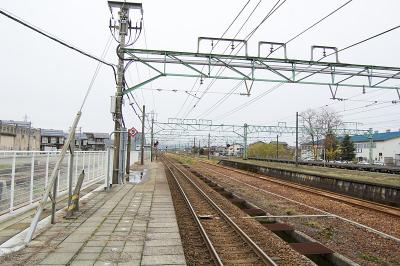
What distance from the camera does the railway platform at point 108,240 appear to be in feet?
21.7

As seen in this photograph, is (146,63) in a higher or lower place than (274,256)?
higher

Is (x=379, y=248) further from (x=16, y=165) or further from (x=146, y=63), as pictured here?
(x=146, y=63)

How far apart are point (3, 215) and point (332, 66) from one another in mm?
16669

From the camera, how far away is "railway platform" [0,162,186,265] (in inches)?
260

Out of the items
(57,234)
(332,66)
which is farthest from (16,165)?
(332,66)

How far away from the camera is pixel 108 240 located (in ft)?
26.3

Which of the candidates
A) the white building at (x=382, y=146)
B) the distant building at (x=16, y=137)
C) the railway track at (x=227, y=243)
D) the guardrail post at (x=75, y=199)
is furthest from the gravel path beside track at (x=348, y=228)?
the white building at (x=382, y=146)

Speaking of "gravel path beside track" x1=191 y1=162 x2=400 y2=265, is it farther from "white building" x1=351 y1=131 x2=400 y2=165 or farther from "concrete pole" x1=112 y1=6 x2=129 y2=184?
"white building" x1=351 y1=131 x2=400 y2=165

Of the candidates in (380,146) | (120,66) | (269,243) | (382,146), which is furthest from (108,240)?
(380,146)

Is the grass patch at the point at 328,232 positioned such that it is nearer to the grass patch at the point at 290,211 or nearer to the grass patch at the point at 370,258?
the grass patch at the point at 370,258

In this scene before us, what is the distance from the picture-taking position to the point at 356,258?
25.3ft

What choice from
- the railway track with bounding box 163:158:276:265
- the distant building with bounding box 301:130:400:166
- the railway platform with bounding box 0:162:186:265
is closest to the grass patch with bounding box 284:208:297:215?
the railway track with bounding box 163:158:276:265

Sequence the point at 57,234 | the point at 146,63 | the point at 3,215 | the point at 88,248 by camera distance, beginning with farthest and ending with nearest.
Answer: the point at 146,63 → the point at 3,215 → the point at 57,234 → the point at 88,248

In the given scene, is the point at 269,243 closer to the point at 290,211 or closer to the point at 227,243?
the point at 227,243
